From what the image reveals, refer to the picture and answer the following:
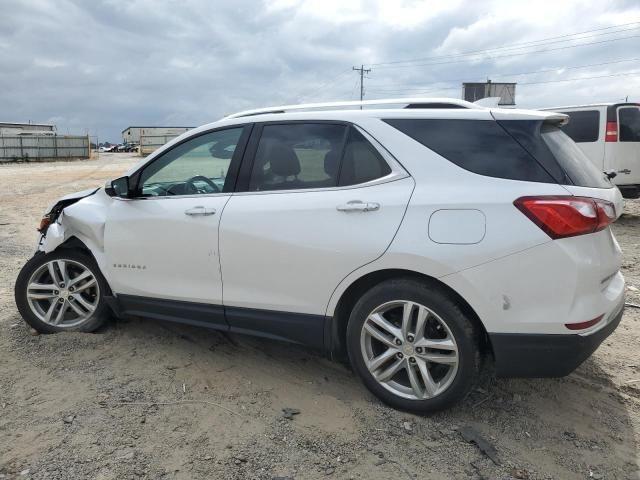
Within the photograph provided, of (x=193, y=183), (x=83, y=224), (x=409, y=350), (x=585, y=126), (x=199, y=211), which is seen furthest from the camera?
(x=585, y=126)

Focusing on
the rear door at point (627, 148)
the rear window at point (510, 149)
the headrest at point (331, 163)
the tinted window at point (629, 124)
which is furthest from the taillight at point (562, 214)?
the tinted window at point (629, 124)

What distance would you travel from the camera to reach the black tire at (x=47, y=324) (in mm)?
4047

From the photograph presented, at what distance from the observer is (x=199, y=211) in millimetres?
3400

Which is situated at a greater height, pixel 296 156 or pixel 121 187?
pixel 296 156

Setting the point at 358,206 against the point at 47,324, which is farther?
the point at 47,324

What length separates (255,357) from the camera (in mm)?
3766

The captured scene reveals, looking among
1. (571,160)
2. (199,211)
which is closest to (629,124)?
(571,160)

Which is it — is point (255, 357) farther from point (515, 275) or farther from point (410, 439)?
point (515, 275)

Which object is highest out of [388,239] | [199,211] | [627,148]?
[627,148]

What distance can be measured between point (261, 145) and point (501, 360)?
1938 millimetres

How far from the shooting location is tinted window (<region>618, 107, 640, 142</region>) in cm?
928

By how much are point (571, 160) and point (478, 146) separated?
0.49m

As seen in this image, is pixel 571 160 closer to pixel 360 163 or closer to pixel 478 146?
pixel 478 146

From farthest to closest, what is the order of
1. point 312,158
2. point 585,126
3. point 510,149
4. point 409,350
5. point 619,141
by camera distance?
point 585,126, point 619,141, point 312,158, point 409,350, point 510,149
